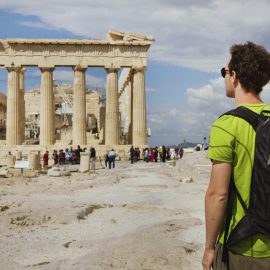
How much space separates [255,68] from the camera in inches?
129

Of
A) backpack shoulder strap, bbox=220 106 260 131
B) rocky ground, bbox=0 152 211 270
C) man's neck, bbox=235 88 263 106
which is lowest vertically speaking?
rocky ground, bbox=0 152 211 270


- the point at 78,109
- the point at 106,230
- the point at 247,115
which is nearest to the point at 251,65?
the point at 247,115

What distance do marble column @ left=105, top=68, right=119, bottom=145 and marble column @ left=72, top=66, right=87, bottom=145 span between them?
209 centimetres

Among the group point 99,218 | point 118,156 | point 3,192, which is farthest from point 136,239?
point 118,156

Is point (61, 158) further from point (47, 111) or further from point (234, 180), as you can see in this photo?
point (234, 180)

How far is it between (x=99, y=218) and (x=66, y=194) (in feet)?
19.2

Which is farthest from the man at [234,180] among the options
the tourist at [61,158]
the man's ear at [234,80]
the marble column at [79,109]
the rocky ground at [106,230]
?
the marble column at [79,109]

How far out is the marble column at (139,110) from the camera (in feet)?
149

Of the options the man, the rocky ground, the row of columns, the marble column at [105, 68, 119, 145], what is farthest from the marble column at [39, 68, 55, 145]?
the man

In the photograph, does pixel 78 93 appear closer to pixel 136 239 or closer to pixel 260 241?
pixel 136 239

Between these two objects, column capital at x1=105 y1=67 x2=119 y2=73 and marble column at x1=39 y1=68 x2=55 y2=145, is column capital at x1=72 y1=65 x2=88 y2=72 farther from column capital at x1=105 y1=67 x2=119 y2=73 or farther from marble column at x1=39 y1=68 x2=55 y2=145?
marble column at x1=39 y1=68 x2=55 y2=145

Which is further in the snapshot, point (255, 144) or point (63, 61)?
point (63, 61)

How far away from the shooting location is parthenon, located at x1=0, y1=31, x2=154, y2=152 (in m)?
45.3

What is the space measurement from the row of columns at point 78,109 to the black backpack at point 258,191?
1648 inches
